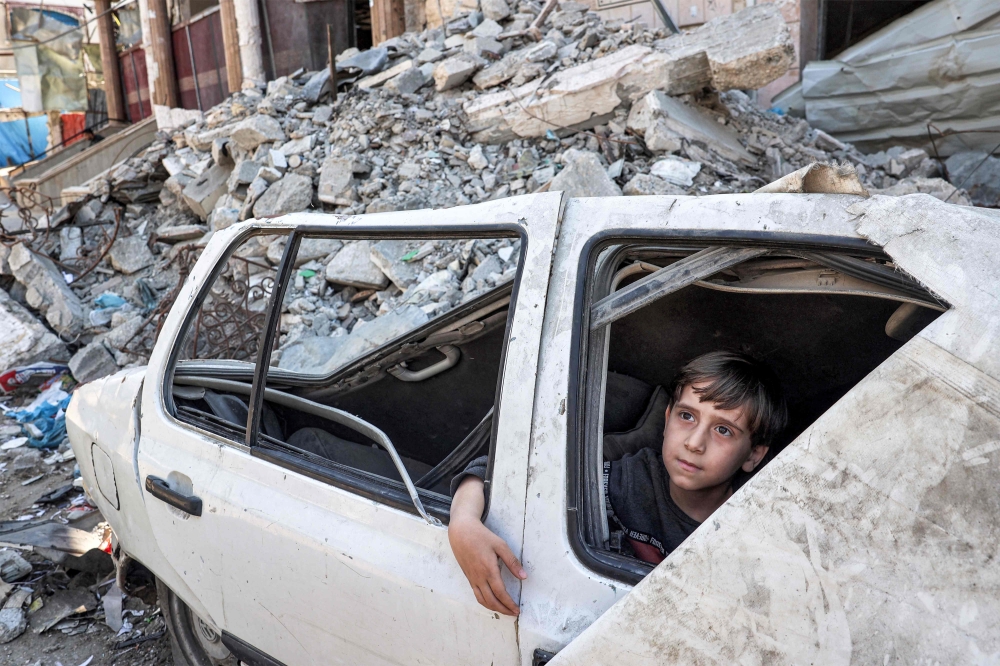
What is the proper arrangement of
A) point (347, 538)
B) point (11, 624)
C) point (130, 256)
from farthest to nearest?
1. point (130, 256)
2. point (11, 624)
3. point (347, 538)

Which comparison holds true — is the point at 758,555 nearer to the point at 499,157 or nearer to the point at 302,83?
the point at 499,157

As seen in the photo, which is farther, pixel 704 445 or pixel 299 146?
pixel 299 146

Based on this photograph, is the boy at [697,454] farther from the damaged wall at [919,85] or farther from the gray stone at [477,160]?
the damaged wall at [919,85]

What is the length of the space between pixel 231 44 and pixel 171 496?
35.1ft

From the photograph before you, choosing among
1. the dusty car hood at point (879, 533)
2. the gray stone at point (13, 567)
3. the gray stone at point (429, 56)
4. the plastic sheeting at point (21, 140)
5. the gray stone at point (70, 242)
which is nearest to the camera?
the dusty car hood at point (879, 533)

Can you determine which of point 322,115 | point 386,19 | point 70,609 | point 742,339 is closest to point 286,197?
point 322,115

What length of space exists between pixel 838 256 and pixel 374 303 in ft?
15.6

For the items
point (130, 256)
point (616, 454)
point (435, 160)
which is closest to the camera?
point (616, 454)

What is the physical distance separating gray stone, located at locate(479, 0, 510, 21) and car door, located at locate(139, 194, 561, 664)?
711 cm

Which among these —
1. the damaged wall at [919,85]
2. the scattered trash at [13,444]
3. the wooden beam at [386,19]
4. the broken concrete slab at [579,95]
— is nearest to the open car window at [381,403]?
the scattered trash at [13,444]

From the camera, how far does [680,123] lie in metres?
6.03

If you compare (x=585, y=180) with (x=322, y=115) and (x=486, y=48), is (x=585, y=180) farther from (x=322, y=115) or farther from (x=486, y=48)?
(x=322, y=115)

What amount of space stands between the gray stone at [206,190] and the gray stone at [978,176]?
784 centimetres

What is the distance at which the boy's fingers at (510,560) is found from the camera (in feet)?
3.87
